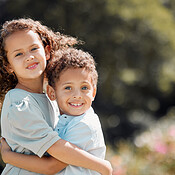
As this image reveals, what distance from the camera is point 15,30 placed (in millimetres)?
2373

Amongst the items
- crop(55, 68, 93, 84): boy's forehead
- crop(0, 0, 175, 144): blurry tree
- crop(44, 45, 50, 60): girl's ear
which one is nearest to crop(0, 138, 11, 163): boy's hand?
crop(55, 68, 93, 84): boy's forehead

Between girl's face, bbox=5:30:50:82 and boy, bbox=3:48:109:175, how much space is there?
109mm

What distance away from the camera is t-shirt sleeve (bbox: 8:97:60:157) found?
2109 mm

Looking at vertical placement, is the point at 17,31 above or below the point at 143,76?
below

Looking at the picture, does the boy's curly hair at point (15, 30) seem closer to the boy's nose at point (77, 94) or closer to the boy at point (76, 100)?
the boy at point (76, 100)

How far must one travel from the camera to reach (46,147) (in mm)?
2109

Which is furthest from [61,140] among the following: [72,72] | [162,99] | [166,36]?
[162,99]

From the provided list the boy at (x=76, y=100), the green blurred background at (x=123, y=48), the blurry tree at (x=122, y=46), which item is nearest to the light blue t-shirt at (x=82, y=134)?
the boy at (x=76, y=100)

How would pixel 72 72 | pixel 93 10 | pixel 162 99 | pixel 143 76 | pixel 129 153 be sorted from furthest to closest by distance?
1. pixel 162 99
2. pixel 143 76
3. pixel 93 10
4. pixel 129 153
5. pixel 72 72

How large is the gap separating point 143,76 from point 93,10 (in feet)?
10.5

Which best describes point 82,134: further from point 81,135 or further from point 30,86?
point 30,86

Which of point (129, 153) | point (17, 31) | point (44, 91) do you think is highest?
point (129, 153)

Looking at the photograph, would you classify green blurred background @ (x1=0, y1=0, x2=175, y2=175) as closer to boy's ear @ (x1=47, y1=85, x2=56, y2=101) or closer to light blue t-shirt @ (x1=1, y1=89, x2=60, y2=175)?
boy's ear @ (x1=47, y1=85, x2=56, y2=101)

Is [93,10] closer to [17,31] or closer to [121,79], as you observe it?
[121,79]
